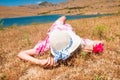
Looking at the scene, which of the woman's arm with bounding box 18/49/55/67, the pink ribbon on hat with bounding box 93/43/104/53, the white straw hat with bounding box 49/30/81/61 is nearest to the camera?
the white straw hat with bounding box 49/30/81/61

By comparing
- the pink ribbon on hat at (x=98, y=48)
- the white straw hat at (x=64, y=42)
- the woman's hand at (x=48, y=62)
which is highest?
the white straw hat at (x=64, y=42)

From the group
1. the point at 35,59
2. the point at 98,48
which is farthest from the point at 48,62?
the point at 98,48

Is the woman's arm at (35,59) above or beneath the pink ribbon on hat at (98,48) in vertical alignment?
beneath

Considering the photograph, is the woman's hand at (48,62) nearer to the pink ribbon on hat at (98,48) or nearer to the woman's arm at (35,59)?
the woman's arm at (35,59)

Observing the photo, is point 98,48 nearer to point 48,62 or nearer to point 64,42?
point 64,42

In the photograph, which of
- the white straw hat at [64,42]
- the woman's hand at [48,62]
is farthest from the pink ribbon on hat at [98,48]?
the woman's hand at [48,62]

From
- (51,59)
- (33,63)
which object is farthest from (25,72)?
(51,59)

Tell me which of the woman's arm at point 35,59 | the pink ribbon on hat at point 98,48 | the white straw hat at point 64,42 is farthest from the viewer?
the pink ribbon on hat at point 98,48

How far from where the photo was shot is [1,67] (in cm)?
880

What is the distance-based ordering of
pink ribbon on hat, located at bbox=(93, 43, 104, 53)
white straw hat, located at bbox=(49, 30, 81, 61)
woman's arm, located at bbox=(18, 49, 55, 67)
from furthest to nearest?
pink ribbon on hat, located at bbox=(93, 43, 104, 53) → woman's arm, located at bbox=(18, 49, 55, 67) → white straw hat, located at bbox=(49, 30, 81, 61)

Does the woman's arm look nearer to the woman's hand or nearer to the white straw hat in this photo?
the woman's hand

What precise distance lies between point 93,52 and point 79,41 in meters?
1.09

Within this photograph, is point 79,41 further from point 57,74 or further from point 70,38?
point 57,74

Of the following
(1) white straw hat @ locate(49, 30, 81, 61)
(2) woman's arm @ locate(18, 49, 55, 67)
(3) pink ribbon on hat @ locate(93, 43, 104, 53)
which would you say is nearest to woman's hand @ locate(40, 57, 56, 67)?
(2) woman's arm @ locate(18, 49, 55, 67)
